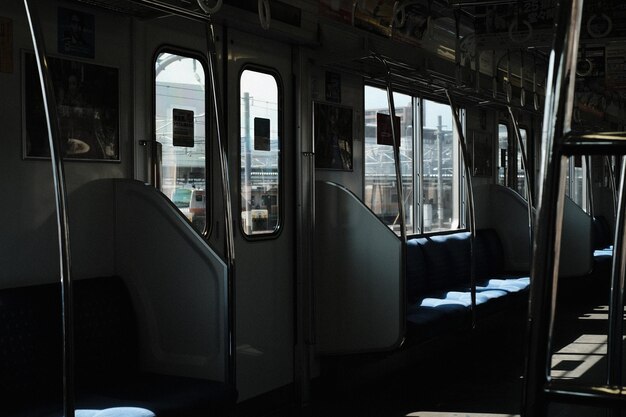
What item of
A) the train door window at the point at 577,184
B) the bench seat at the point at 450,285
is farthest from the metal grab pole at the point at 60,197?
the train door window at the point at 577,184

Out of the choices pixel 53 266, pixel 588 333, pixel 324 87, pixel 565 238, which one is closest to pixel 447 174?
pixel 565 238

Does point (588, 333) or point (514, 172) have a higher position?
point (514, 172)

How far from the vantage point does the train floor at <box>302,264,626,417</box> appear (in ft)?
17.0

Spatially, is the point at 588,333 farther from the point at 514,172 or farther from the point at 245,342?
the point at 245,342

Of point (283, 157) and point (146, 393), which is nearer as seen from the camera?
point (146, 393)

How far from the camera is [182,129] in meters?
4.37

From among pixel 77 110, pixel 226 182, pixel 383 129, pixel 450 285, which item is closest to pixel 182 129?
pixel 77 110

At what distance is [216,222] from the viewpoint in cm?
458

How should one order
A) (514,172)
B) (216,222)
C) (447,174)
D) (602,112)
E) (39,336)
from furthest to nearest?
(602,112)
(514,172)
(447,174)
(216,222)
(39,336)

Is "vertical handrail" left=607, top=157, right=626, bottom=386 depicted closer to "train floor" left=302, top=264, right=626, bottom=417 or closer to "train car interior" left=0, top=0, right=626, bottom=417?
"train car interior" left=0, top=0, right=626, bottom=417

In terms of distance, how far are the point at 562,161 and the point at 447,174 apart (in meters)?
7.28

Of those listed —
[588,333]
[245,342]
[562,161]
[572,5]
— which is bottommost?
[588,333]

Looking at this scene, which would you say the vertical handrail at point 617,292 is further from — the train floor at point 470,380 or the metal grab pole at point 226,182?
the train floor at point 470,380

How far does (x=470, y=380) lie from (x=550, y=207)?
17.7ft
